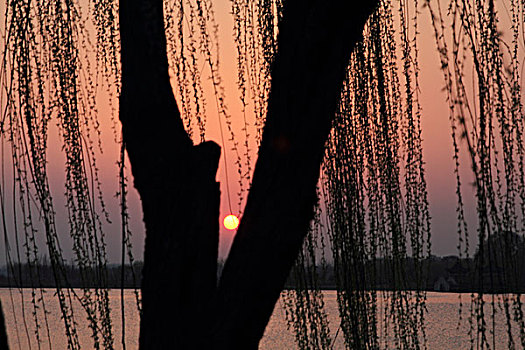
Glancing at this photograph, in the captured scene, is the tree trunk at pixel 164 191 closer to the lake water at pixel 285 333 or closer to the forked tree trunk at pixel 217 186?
the forked tree trunk at pixel 217 186

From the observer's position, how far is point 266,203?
1.31m

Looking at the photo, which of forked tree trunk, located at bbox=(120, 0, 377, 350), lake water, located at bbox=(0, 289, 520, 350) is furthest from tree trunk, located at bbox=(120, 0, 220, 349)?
lake water, located at bbox=(0, 289, 520, 350)

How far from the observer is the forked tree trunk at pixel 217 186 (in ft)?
4.29

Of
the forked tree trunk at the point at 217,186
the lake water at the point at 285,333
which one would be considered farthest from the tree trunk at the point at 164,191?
the lake water at the point at 285,333

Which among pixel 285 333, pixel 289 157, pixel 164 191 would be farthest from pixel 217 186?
pixel 285 333

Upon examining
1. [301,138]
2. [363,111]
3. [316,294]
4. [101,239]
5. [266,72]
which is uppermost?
[266,72]

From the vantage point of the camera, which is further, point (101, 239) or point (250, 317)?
point (101, 239)

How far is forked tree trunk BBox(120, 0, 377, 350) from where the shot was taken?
51.5 inches

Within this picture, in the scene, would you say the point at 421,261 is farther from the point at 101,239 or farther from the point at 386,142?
the point at 101,239

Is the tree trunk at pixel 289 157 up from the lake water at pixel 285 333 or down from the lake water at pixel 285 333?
up

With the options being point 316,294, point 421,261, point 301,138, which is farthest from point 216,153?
point 421,261

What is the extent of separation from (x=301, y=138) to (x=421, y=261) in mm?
1397

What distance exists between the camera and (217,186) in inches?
57.3

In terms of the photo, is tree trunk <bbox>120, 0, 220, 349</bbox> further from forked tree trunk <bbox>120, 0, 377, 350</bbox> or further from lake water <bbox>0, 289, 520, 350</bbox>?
lake water <bbox>0, 289, 520, 350</bbox>
